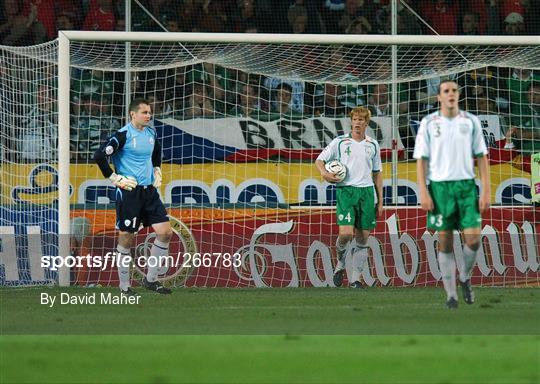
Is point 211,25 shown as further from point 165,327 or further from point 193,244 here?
point 165,327

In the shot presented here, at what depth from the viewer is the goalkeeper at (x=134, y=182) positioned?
12977 mm

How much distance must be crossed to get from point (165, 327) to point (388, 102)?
7796mm

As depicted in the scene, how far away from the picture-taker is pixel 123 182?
12961 millimetres

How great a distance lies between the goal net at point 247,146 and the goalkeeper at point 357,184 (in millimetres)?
1518

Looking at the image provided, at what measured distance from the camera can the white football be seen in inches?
545

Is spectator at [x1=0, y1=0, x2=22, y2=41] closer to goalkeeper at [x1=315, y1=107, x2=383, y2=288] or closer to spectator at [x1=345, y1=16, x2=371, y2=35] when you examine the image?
spectator at [x1=345, y1=16, x2=371, y2=35]

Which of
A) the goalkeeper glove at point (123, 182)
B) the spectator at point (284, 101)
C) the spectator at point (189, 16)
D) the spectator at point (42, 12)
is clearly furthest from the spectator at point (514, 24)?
the goalkeeper glove at point (123, 182)

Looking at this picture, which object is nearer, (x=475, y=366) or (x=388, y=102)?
(x=475, y=366)

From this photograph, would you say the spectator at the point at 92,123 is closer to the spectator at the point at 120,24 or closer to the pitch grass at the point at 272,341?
the spectator at the point at 120,24

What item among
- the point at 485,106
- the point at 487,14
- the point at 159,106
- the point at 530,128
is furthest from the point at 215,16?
the point at 530,128

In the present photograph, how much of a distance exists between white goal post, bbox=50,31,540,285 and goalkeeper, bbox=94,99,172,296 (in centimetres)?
149

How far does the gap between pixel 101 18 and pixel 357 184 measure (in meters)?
5.26

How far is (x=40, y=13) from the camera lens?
694 inches

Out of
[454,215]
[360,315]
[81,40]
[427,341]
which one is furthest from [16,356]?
[81,40]
